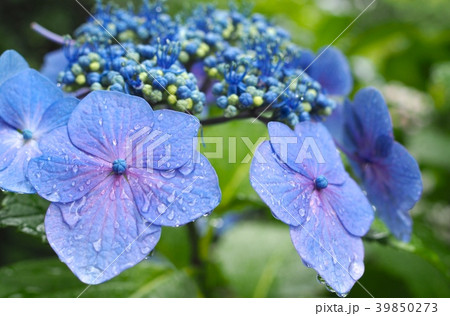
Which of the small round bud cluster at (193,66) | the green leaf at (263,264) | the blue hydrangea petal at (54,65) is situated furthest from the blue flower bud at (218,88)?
the green leaf at (263,264)

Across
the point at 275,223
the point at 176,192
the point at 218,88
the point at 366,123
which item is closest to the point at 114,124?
the point at 176,192

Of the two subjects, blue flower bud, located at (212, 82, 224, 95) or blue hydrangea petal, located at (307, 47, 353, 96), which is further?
blue hydrangea petal, located at (307, 47, 353, 96)

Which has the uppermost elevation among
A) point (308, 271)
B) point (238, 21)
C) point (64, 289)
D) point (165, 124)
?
point (238, 21)

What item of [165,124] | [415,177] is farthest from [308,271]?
[165,124]

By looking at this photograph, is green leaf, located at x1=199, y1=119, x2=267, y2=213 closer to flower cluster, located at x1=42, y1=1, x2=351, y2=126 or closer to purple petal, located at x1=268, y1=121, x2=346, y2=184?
flower cluster, located at x1=42, y1=1, x2=351, y2=126

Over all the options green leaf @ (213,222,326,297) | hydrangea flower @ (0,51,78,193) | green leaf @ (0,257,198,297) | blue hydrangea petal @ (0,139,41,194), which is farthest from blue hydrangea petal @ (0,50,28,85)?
green leaf @ (213,222,326,297)

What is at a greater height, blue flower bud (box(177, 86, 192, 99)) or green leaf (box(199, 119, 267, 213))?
blue flower bud (box(177, 86, 192, 99))

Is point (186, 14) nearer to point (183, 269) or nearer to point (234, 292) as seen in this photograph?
point (183, 269)

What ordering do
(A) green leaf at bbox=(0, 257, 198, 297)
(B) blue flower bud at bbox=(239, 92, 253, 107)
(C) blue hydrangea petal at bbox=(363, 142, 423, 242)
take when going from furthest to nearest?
(A) green leaf at bbox=(0, 257, 198, 297) < (C) blue hydrangea petal at bbox=(363, 142, 423, 242) < (B) blue flower bud at bbox=(239, 92, 253, 107)
